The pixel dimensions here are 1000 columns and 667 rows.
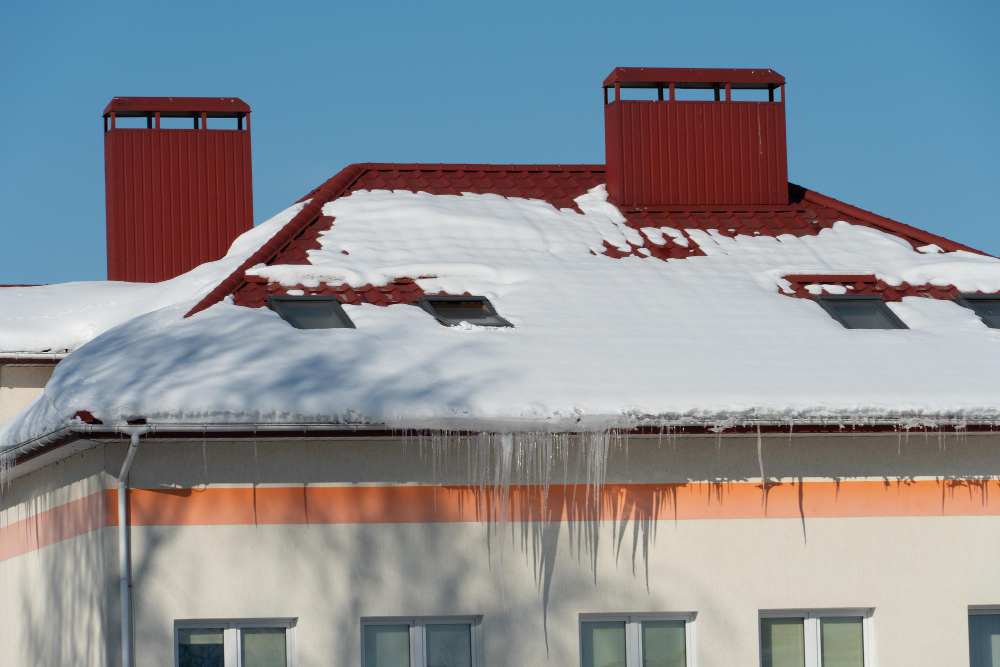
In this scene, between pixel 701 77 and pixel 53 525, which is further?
pixel 701 77

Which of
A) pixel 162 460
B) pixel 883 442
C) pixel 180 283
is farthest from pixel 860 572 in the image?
pixel 180 283

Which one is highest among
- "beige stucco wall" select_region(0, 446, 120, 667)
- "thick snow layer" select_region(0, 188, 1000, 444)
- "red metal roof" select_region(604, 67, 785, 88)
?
"red metal roof" select_region(604, 67, 785, 88)

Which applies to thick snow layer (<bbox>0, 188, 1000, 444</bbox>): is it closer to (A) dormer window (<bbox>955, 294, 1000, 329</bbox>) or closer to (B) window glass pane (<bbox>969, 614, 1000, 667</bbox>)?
(A) dormer window (<bbox>955, 294, 1000, 329</bbox>)

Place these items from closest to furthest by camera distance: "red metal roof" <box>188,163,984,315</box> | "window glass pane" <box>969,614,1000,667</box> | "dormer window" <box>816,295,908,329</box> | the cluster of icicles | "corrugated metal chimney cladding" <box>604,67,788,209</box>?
the cluster of icicles → "window glass pane" <box>969,614,1000,667</box> → "dormer window" <box>816,295,908,329</box> → "red metal roof" <box>188,163,984,315</box> → "corrugated metal chimney cladding" <box>604,67,788,209</box>

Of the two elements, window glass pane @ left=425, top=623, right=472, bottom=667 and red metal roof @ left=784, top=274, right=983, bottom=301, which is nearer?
window glass pane @ left=425, top=623, right=472, bottom=667

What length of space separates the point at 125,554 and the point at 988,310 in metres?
6.89

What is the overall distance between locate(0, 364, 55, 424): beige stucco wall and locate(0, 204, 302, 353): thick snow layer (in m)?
0.32

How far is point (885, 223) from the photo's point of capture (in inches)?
468

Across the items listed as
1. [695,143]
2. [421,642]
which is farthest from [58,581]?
[695,143]

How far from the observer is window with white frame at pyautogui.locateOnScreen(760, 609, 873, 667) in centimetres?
831

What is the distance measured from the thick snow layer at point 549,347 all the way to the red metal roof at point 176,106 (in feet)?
12.4

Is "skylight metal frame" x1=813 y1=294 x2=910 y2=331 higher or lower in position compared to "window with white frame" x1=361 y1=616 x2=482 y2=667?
higher

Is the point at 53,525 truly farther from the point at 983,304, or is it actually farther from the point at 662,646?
the point at 983,304

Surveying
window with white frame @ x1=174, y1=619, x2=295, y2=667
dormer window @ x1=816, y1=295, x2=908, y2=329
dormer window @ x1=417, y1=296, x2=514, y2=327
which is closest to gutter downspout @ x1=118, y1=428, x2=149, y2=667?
window with white frame @ x1=174, y1=619, x2=295, y2=667
